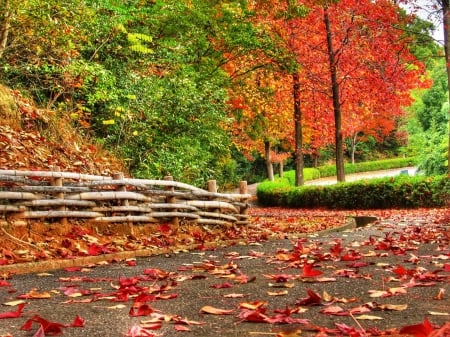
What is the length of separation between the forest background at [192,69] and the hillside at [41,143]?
0.08m

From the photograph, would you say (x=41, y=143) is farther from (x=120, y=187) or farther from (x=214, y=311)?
(x=214, y=311)

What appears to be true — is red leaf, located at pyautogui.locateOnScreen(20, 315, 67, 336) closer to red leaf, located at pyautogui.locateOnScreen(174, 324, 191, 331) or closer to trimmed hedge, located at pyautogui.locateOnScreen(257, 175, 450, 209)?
red leaf, located at pyautogui.locateOnScreen(174, 324, 191, 331)

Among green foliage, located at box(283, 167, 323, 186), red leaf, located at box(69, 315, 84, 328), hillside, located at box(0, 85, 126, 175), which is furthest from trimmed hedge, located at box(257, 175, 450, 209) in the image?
red leaf, located at box(69, 315, 84, 328)

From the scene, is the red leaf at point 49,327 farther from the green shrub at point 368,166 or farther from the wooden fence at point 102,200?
the green shrub at point 368,166

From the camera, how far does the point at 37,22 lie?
948cm

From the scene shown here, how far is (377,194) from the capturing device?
20125mm

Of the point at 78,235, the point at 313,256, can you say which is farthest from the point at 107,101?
the point at 313,256

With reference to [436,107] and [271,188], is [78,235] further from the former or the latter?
[436,107]

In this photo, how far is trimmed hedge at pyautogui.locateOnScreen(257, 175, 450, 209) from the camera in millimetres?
18875

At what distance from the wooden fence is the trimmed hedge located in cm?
1117

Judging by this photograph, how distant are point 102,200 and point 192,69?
803cm

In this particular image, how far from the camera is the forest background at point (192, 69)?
10.2 metres

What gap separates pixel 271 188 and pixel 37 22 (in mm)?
16005

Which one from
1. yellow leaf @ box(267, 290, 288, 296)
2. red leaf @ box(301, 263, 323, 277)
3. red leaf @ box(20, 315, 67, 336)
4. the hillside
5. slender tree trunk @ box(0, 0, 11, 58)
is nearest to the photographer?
red leaf @ box(20, 315, 67, 336)
